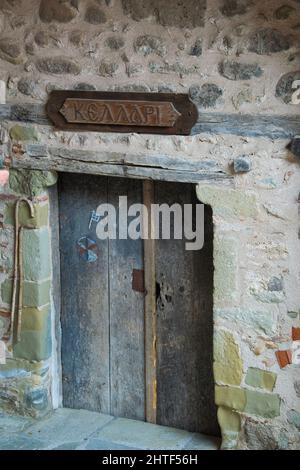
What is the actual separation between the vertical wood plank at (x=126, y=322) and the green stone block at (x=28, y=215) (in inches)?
16.6

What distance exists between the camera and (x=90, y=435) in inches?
213

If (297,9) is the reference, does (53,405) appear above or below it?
below

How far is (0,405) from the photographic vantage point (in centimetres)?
575

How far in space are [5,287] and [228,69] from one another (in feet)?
6.54

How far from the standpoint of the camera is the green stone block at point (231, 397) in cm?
504

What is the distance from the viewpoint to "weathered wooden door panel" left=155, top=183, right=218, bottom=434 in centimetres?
530

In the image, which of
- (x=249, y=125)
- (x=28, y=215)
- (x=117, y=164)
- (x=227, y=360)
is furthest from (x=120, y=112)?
(x=227, y=360)

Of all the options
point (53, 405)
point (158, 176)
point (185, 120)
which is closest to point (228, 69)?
point (185, 120)

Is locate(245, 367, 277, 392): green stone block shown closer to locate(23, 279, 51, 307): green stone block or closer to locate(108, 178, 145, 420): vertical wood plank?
Answer: locate(108, 178, 145, 420): vertical wood plank

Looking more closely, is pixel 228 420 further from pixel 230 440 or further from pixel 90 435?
pixel 90 435

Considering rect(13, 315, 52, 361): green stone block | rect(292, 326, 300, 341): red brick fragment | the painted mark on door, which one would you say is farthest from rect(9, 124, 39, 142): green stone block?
rect(292, 326, 300, 341): red brick fragment

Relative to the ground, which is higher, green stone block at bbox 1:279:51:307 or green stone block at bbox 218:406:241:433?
green stone block at bbox 1:279:51:307

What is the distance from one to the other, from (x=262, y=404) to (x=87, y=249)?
1.46m
